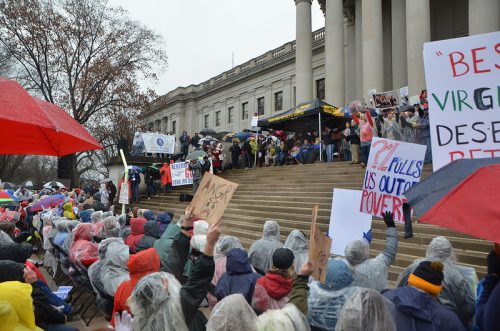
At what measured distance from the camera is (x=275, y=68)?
40500 millimetres

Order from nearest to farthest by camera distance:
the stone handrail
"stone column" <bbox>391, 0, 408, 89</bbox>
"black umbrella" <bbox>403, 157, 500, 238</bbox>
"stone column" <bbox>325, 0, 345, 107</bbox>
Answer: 1. "black umbrella" <bbox>403, 157, 500, 238</bbox>
2. "stone column" <bbox>391, 0, 408, 89</bbox>
3. "stone column" <bbox>325, 0, 345, 107</bbox>
4. the stone handrail

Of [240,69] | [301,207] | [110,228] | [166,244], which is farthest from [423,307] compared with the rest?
[240,69]

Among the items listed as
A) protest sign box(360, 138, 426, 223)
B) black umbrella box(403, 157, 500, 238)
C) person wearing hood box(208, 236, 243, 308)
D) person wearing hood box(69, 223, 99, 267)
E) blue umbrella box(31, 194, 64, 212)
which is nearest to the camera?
black umbrella box(403, 157, 500, 238)

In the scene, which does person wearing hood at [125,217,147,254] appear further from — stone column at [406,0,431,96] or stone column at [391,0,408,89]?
stone column at [391,0,408,89]

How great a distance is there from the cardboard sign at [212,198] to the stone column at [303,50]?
23.4 meters

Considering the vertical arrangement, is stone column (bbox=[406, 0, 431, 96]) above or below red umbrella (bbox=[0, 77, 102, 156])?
above

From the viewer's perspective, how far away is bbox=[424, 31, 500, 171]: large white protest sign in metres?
3.63

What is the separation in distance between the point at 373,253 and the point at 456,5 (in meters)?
22.6

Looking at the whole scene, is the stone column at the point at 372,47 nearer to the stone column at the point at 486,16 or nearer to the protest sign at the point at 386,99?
the protest sign at the point at 386,99

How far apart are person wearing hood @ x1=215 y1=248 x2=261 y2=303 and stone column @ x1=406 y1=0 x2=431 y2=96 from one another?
17567mm

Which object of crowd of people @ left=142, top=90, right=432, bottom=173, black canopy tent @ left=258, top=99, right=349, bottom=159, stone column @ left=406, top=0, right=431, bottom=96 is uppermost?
stone column @ left=406, top=0, right=431, bottom=96

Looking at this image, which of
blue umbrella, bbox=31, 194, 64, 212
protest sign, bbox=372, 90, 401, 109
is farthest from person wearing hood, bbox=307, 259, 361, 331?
protest sign, bbox=372, 90, 401, 109

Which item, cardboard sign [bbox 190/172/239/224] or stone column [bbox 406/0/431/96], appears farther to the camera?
stone column [bbox 406/0/431/96]

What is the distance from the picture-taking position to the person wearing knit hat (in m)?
3.42
